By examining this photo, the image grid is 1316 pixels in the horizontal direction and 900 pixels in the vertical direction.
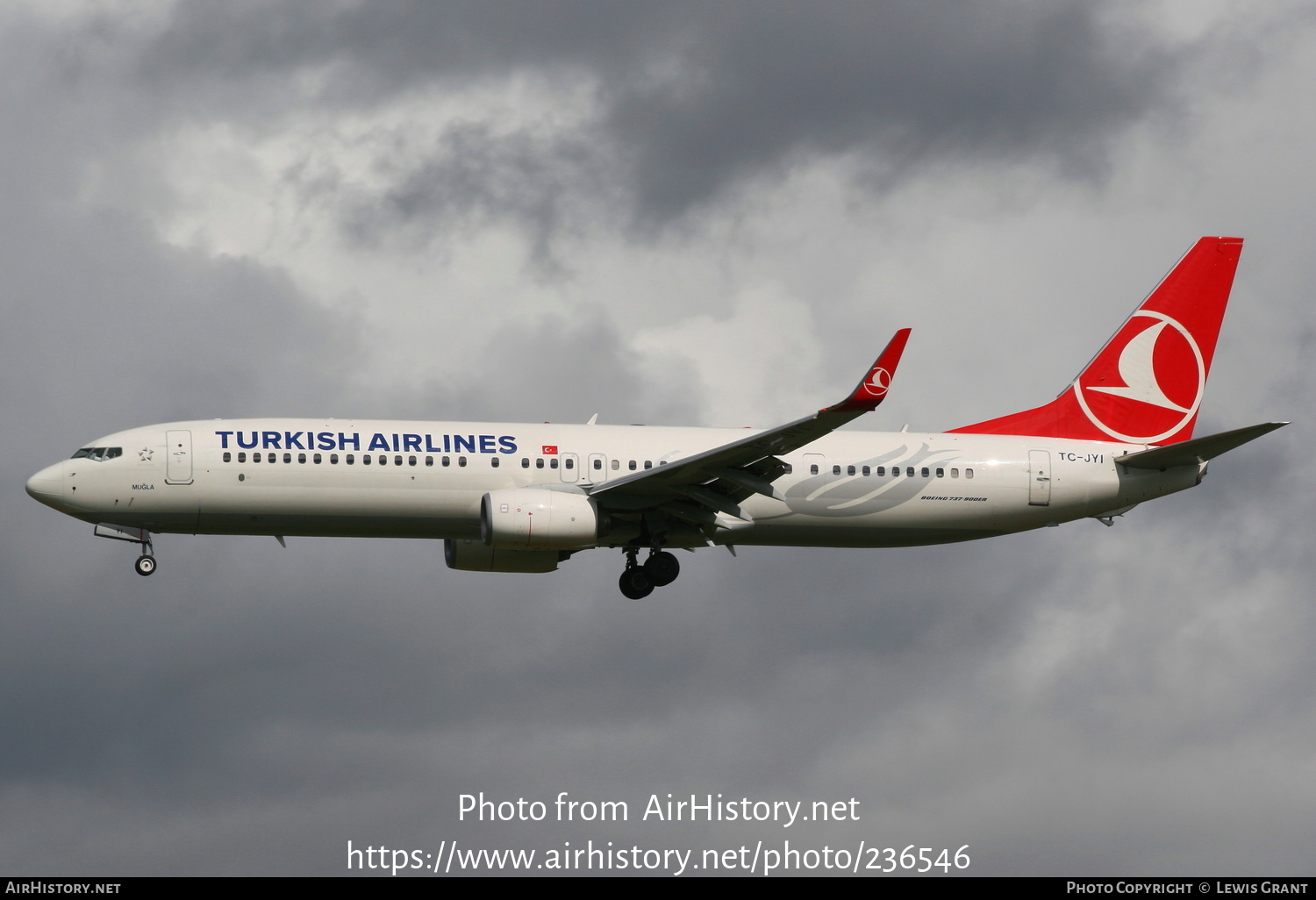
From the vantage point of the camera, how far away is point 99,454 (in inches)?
1813

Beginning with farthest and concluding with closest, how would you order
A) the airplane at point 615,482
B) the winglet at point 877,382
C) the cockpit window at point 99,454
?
the cockpit window at point 99,454 < the airplane at point 615,482 < the winglet at point 877,382

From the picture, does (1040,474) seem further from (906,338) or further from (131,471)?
(131,471)

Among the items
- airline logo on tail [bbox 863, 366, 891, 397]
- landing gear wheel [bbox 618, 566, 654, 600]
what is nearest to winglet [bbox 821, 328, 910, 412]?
airline logo on tail [bbox 863, 366, 891, 397]

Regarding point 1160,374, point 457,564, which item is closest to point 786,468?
point 457,564

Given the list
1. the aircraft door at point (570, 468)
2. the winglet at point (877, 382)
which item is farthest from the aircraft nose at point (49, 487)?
the winglet at point (877, 382)

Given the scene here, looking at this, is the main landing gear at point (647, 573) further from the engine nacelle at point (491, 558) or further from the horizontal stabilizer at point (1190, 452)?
the horizontal stabilizer at point (1190, 452)

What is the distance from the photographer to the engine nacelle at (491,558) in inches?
1962

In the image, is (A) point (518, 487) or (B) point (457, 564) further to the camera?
(B) point (457, 564)

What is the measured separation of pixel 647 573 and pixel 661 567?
413 mm

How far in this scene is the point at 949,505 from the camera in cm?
4928

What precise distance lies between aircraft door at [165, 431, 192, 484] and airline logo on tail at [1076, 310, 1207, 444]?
25.9 m

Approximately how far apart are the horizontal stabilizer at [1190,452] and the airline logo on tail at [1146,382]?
95.5 inches

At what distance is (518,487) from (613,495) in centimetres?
253

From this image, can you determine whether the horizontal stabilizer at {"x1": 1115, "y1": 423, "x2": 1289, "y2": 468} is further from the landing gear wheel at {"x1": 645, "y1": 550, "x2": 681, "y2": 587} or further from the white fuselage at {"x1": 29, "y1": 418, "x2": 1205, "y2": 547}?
the landing gear wheel at {"x1": 645, "y1": 550, "x2": 681, "y2": 587}
